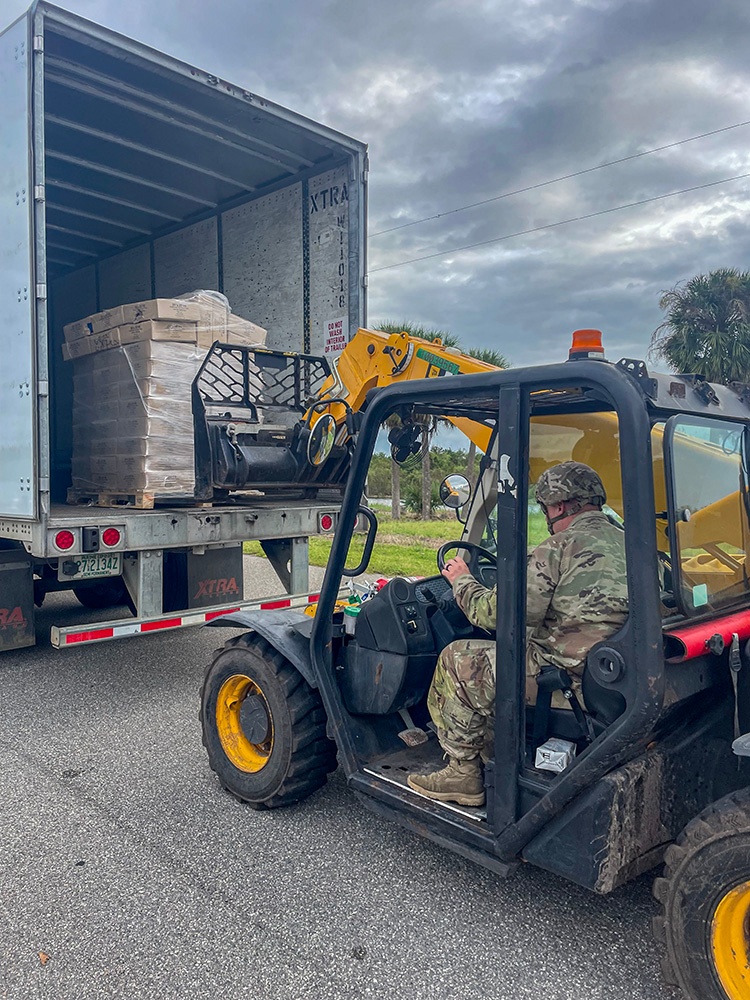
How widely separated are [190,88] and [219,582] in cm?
364

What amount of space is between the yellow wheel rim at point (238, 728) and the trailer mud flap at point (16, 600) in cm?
258

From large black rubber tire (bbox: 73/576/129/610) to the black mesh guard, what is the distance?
2313mm

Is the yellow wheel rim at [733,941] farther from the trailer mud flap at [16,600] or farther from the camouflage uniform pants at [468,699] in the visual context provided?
the trailer mud flap at [16,600]

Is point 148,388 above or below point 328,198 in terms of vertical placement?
below

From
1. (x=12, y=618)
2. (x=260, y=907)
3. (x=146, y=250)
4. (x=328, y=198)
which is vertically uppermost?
(x=146, y=250)

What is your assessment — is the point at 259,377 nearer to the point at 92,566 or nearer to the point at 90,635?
the point at 92,566

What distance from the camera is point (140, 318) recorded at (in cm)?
564

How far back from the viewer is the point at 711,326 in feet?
62.4

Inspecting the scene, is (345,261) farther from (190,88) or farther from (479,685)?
(479,685)

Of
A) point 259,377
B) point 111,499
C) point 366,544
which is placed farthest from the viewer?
point 259,377

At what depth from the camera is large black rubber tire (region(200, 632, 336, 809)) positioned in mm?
3402

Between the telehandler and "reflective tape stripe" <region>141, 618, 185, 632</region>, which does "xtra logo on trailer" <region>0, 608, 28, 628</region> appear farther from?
the telehandler

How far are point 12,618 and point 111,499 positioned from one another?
1.11 meters

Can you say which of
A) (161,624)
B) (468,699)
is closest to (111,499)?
(161,624)
